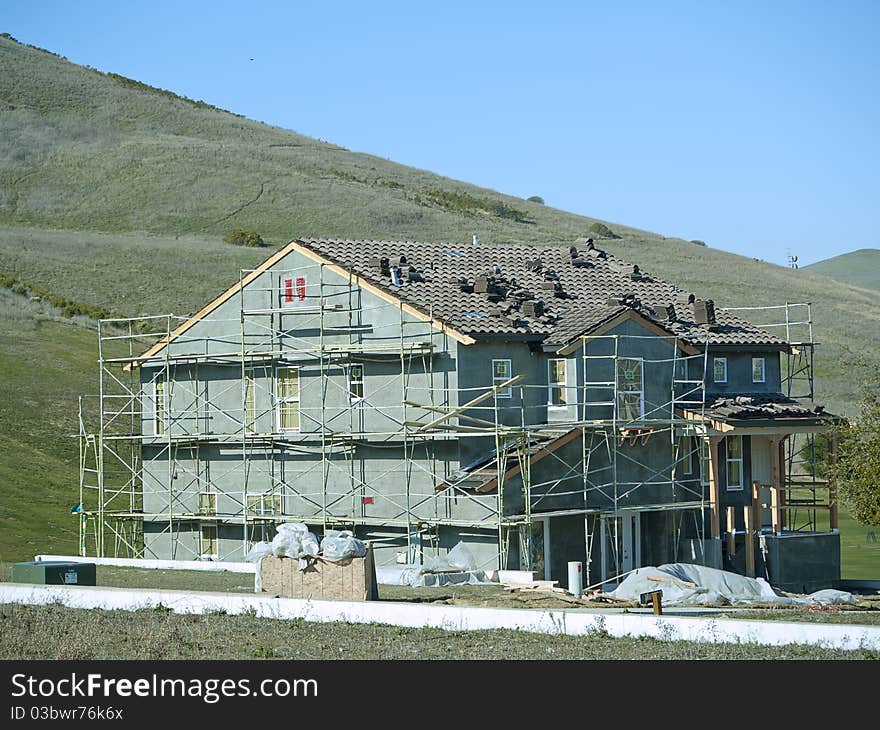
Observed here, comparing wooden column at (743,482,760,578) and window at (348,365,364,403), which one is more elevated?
window at (348,365,364,403)

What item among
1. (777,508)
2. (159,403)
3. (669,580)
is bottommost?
(669,580)

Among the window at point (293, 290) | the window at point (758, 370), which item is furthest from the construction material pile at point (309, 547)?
the window at point (758, 370)

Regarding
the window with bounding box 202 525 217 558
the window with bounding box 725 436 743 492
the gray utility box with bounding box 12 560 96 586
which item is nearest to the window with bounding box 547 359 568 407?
the window with bounding box 725 436 743 492

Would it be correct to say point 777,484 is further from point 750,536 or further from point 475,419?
point 475,419

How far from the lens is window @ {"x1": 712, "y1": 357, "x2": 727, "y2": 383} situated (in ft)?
140

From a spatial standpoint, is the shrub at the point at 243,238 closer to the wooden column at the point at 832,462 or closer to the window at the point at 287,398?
the window at the point at 287,398

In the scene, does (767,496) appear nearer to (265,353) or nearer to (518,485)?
(518,485)

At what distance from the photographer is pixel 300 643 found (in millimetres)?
21812

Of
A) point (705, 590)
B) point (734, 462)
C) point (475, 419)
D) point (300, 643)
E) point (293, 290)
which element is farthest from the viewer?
point (734, 462)

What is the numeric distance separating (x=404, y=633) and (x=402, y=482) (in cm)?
1474

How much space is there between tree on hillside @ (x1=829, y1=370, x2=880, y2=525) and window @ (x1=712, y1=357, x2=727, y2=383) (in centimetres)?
834

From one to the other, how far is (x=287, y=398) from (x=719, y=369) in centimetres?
1287

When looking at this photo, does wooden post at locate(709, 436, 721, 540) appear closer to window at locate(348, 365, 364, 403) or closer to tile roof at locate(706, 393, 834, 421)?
tile roof at locate(706, 393, 834, 421)

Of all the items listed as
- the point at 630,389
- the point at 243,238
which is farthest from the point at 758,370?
the point at 243,238
